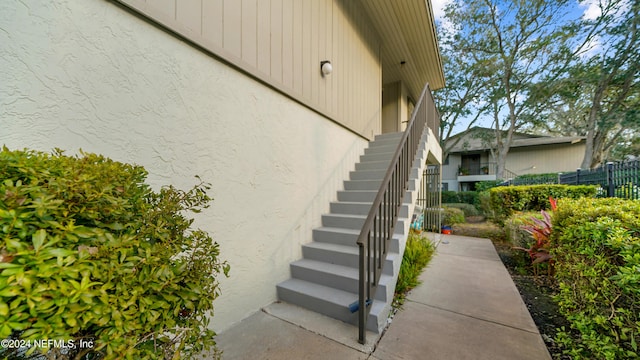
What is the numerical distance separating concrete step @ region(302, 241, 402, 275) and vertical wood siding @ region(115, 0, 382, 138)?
2099mm

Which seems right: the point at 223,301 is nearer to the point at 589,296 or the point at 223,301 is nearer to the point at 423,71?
the point at 589,296

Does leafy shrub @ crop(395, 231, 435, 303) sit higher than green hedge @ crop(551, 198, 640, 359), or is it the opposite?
green hedge @ crop(551, 198, 640, 359)

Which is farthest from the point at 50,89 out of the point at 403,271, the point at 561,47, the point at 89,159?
the point at 561,47

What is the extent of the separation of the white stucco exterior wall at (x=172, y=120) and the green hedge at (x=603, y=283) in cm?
276

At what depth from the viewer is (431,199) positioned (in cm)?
672

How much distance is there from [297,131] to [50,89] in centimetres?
230

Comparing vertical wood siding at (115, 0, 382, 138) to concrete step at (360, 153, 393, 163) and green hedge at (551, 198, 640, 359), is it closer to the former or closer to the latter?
concrete step at (360, 153, 393, 163)

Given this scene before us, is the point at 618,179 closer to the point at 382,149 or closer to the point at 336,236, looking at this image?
the point at 382,149

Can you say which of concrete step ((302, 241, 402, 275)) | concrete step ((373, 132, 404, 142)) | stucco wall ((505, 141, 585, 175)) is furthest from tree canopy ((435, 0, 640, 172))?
concrete step ((302, 241, 402, 275))

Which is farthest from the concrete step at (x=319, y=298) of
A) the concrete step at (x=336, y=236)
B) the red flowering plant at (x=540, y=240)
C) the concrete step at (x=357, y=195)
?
the red flowering plant at (x=540, y=240)

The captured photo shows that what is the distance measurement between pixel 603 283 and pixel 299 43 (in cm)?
398

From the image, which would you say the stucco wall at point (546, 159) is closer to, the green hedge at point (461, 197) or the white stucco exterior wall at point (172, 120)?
the green hedge at point (461, 197)

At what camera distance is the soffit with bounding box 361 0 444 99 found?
16.0ft

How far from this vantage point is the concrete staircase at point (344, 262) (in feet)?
7.76
